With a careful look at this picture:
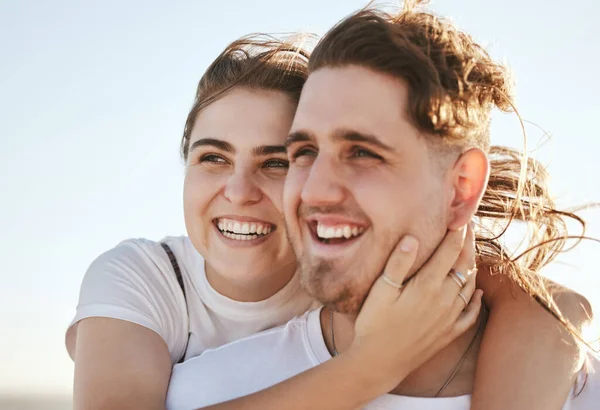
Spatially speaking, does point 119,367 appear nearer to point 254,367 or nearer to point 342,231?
point 254,367

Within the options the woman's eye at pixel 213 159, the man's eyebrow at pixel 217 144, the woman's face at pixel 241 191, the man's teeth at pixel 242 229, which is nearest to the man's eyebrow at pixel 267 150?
the woman's face at pixel 241 191

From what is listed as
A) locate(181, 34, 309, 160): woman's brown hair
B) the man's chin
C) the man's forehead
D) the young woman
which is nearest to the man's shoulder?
the young woman

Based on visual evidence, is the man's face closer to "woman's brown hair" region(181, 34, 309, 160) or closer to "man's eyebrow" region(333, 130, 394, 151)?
"man's eyebrow" region(333, 130, 394, 151)

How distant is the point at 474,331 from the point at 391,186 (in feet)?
2.66

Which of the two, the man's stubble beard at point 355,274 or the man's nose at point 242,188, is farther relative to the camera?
the man's nose at point 242,188

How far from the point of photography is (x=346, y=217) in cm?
285

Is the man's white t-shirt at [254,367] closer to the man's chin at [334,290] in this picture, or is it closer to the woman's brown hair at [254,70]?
the man's chin at [334,290]

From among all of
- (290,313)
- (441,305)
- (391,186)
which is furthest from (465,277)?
(290,313)

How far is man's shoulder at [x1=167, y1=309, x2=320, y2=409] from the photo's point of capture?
3.07 metres

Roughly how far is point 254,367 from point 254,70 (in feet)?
4.76

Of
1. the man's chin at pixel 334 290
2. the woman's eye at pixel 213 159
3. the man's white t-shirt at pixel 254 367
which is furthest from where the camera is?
the woman's eye at pixel 213 159

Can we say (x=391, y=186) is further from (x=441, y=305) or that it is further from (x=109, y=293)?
(x=109, y=293)

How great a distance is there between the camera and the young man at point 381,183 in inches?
111

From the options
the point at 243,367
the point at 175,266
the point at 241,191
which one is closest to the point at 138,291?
the point at 175,266
